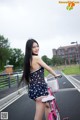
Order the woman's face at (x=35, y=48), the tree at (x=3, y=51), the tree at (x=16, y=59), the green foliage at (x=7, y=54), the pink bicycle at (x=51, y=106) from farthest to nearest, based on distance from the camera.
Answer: the tree at (x=16, y=59) < the green foliage at (x=7, y=54) < the tree at (x=3, y=51) < the woman's face at (x=35, y=48) < the pink bicycle at (x=51, y=106)

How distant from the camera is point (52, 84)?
18.9 feet

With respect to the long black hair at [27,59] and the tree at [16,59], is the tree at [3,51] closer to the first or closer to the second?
the tree at [16,59]

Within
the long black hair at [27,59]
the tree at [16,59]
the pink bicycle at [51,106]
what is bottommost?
the pink bicycle at [51,106]

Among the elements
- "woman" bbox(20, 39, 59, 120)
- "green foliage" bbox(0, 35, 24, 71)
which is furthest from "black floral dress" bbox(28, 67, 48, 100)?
"green foliage" bbox(0, 35, 24, 71)

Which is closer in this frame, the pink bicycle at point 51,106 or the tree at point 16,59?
the pink bicycle at point 51,106

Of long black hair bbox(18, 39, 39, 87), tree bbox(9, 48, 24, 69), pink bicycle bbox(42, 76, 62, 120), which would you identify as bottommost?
pink bicycle bbox(42, 76, 62, 120)

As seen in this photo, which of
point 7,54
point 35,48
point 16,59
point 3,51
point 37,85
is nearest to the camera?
point 37,85

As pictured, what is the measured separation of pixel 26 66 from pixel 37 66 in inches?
6.7

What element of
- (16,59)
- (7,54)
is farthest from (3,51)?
(16,59)

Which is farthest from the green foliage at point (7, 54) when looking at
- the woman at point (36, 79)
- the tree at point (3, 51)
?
the woman at point (36, 79)

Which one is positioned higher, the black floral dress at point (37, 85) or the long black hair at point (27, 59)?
the long black hair at point (27, 59)

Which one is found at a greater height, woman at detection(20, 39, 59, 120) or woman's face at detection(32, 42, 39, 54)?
woman's face at detection(32, 42, 39, 54)

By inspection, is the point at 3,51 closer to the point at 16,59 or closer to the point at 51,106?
the point at 16,59

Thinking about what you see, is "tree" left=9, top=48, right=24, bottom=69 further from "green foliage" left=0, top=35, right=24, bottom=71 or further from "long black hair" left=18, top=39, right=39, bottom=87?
"long black hair" left=18, top=39, right=39, bottom=87
